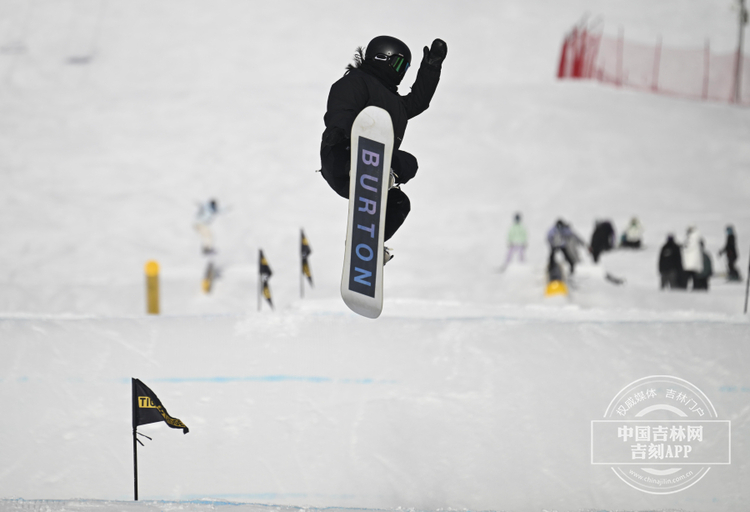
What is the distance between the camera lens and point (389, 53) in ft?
12.9

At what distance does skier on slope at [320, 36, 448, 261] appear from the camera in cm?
383

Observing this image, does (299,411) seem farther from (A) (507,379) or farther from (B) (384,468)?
(A) (507,379)

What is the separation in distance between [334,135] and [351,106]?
0.19 metres

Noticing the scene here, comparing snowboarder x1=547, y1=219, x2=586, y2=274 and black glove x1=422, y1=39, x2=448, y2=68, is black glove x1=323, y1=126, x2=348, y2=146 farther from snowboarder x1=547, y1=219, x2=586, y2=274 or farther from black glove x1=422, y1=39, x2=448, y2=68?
snowboarder x1=547, y1=219, x2=586, y2=274

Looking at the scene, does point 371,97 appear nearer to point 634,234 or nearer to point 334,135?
point 334,135

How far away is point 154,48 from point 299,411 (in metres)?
25.3

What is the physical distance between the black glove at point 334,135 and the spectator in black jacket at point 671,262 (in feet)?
34.5

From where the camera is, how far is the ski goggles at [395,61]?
154 inches

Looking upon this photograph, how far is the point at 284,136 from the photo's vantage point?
22.7 metres

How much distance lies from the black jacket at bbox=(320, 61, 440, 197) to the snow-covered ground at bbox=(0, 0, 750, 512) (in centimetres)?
175

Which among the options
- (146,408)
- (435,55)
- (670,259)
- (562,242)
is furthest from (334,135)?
(670,259)

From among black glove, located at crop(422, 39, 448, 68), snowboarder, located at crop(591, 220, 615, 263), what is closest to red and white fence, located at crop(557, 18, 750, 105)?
snowboarder, located at crop(591, 220, 615, 263)

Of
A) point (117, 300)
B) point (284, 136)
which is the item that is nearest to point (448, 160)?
point (284, 136)

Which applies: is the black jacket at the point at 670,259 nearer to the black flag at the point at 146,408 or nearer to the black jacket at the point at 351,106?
the black jacket at the point at 351,106
